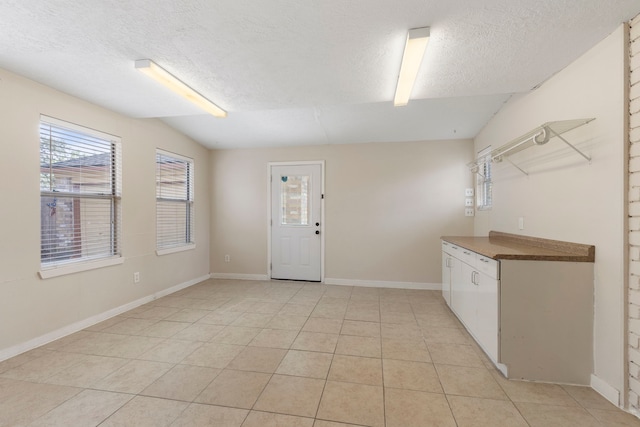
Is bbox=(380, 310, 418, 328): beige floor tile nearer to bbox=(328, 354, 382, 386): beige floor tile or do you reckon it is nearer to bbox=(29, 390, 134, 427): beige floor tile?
bbox=(328, 354, 382, 386): beige floor tile

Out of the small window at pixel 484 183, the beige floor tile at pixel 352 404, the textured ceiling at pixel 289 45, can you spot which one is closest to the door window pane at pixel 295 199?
the textured ceiling at pixel 289 45

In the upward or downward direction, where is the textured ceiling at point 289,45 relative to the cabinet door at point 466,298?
upward

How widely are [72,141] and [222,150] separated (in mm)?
2327

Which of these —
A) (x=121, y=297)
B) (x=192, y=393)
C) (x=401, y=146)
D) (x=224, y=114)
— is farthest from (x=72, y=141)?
(x=401, y=146)

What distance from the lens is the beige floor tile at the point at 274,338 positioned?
98.7 inches

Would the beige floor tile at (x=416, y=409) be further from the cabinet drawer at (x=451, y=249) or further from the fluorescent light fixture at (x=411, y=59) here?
the fluorescent light fixture at (x=411, y=59)

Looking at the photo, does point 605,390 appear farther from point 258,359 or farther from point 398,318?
point 258,359

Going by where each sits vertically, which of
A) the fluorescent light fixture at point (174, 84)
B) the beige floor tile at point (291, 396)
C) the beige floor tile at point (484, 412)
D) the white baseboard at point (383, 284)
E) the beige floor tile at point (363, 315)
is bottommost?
the beige floor tile at point (363, 315)

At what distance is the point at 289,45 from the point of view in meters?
1.90

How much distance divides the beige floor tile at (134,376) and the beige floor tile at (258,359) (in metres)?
0.55

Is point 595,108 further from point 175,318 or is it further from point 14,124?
point 14,124

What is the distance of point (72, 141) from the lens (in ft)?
9.14

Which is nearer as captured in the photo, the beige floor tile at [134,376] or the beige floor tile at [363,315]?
the beige floor tile at [134,376]

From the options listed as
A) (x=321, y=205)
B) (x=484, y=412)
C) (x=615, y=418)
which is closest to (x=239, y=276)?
(x=321, y=205)
